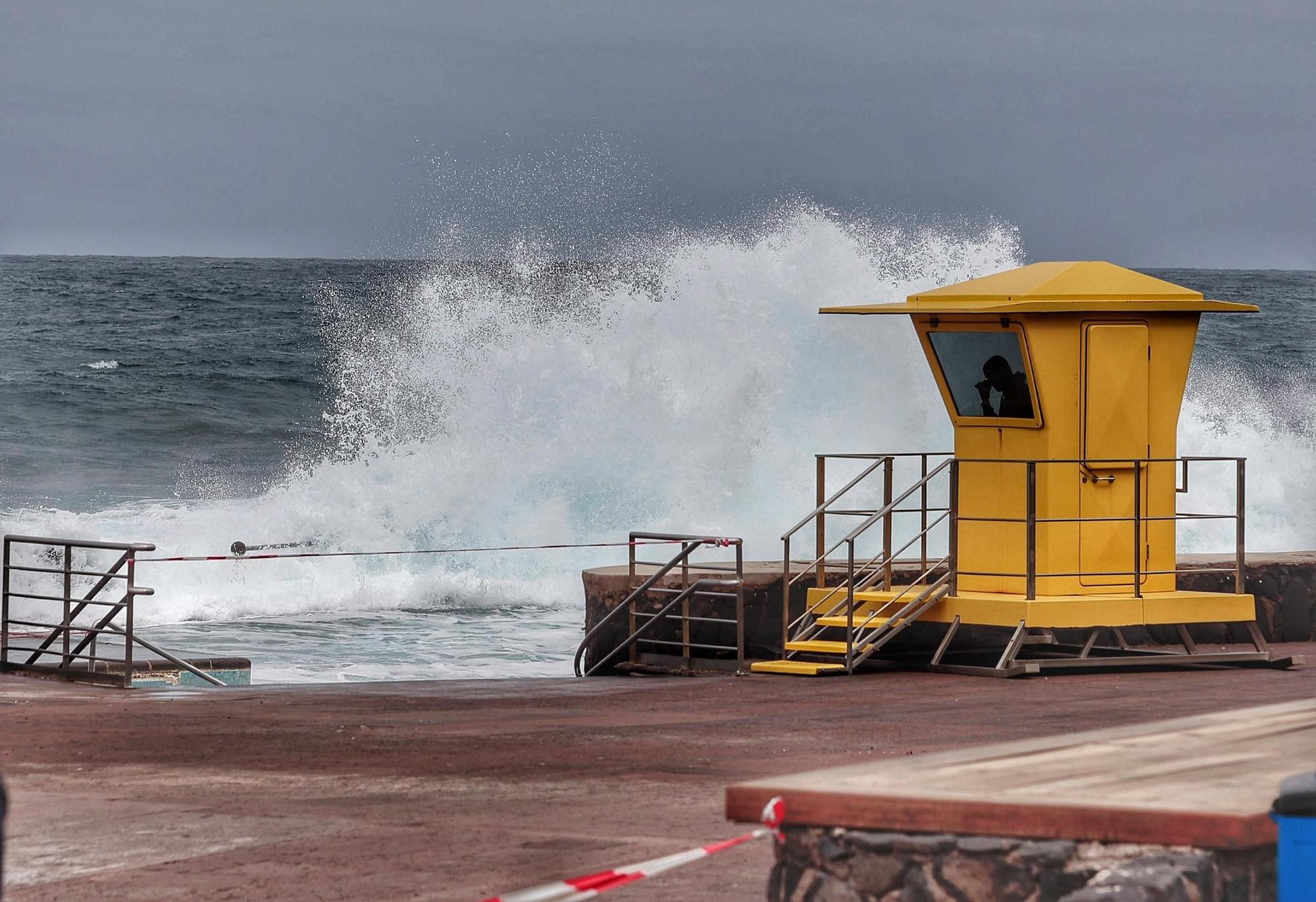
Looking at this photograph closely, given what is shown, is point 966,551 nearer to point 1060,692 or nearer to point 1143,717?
point 1060,692

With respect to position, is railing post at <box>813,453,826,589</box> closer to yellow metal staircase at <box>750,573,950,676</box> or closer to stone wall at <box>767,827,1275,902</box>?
yellow metal staircase at <box>750,573,950,676</box>

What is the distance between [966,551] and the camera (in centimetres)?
1330

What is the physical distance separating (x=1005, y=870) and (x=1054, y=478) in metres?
8.35

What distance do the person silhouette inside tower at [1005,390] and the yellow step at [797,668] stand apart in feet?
6.84

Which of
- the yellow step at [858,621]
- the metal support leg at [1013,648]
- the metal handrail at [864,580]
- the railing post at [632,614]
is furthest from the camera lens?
the railing post at [632,614]

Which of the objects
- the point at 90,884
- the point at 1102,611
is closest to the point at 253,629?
the point at 1102,611

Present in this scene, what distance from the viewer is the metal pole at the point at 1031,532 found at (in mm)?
12477

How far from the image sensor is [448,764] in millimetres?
9039

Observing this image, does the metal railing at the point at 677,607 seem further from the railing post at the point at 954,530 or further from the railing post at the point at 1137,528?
the railing post at the point at 1137,528

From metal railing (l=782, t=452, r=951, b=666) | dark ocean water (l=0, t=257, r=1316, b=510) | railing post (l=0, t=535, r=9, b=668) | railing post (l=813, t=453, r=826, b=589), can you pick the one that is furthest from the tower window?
dark ocean water (l=0, t=257, r=1316, b=510)

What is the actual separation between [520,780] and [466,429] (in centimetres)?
2338

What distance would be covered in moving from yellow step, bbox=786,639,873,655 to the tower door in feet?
5.70

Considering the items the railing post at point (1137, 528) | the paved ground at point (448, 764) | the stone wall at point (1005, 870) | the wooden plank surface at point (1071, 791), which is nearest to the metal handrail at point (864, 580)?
the paved ground at point (448, 764)

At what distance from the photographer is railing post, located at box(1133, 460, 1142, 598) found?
12.8 metres
